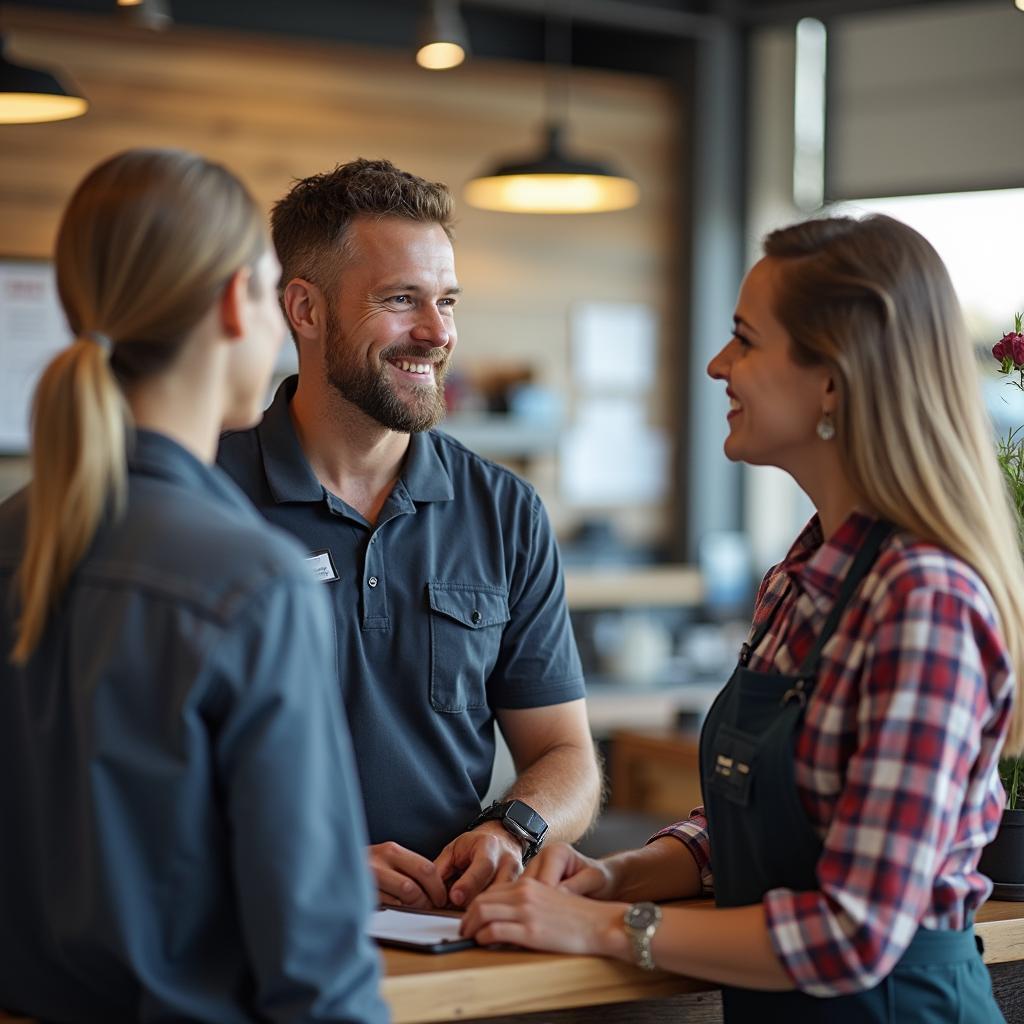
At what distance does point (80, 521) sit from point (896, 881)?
808 mm

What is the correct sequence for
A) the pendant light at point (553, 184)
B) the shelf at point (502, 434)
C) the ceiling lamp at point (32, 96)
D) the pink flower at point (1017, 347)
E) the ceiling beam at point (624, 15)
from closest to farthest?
the pink flower at point (1017, 347) → the ceiling lamp at point (32, 96) → the pendant light at point (553, 184) → the ceiling beam at point (624, 15) → the shelf at point (502, 434)

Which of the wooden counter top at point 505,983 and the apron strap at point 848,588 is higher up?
the apron strap at point 848,588

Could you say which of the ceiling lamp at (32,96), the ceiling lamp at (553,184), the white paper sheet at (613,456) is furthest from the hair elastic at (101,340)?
the white paper sheet at (613,456)

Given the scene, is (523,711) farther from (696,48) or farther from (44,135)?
(696,48)

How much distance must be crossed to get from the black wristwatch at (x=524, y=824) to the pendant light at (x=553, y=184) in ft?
10.3

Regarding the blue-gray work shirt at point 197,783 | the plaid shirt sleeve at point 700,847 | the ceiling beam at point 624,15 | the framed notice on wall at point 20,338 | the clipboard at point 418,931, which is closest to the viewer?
the blue-gray work shirt at point 197,783

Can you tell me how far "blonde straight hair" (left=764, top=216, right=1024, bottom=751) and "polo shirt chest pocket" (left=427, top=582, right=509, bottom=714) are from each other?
84 centimetres

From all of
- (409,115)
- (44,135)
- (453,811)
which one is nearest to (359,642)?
(453,811)

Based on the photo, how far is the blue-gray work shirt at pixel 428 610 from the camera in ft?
7.32

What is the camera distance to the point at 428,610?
89.8 inches

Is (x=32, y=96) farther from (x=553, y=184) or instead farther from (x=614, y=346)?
(x=614, y=346)

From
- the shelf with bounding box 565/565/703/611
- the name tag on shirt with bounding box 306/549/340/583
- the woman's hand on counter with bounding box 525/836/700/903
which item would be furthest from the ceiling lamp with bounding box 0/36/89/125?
the woman's hand on counter with bounding box 525/836/700/903

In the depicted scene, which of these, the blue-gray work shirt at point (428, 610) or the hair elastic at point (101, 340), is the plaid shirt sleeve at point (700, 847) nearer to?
the blue-gray work shirt at point (428, 610)

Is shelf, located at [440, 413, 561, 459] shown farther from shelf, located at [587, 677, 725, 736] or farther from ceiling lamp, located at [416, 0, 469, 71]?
ceiling lamp, located at [416, 0, 469, 71]
